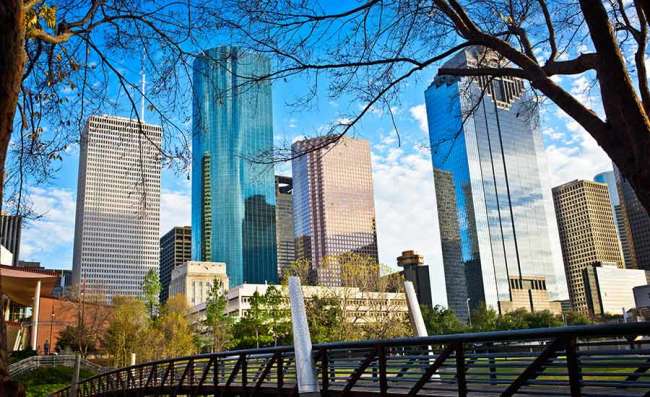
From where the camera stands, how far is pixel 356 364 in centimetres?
805

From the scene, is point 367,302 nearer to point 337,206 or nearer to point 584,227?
point 584,227

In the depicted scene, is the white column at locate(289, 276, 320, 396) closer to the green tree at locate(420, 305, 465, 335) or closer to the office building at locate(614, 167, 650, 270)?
the green tree at locate(420, 305, 465, 335)

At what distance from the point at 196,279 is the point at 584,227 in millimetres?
96422

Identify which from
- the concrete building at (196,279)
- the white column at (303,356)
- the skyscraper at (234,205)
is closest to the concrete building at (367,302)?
the white column at (303,356)

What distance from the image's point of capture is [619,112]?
4914 millimetres

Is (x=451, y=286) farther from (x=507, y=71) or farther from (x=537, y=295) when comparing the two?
(x=507, y=71)

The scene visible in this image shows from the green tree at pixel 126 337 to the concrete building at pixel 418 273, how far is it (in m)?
87.6

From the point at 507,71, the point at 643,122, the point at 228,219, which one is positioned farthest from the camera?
the point at 228,219

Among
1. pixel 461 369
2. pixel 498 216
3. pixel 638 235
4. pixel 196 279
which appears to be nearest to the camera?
pixel 461 369

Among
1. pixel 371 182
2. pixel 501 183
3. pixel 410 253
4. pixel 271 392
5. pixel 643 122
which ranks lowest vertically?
pixel 271 392

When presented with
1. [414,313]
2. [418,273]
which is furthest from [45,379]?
[418,273]

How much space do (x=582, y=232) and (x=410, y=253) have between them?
44.9 meters

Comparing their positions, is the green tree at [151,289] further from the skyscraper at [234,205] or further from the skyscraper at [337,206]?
the skyscraper at [337,206]

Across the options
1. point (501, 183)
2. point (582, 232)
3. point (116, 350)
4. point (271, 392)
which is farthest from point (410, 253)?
point (271, 392)
